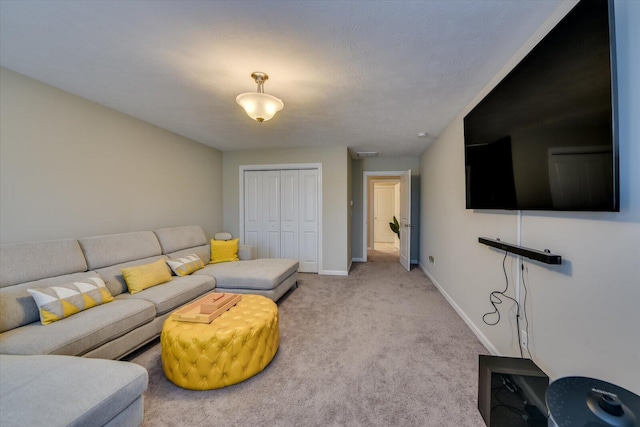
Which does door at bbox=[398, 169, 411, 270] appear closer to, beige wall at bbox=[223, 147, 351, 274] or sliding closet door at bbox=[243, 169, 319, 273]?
beige wall at bbox=[223, 147, 351, 274]

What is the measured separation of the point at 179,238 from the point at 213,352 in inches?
87.3

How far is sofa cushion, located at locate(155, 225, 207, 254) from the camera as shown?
3.16 meters

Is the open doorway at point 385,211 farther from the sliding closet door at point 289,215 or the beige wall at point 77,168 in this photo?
the beige wall at point 77,168

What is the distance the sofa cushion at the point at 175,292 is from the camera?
2223mm

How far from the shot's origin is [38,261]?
194cm

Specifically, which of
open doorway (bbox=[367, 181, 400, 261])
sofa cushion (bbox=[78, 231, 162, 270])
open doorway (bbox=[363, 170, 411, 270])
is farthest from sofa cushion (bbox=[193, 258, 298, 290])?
open doorway (bbox=[367, 181, 400, 261])

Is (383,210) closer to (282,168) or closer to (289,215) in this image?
(289,215)

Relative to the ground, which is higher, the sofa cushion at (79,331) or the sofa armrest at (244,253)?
the sofa armrest at (244,253)

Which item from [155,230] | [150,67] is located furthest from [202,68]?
[155,230]

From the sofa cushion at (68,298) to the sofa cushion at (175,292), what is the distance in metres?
0.22

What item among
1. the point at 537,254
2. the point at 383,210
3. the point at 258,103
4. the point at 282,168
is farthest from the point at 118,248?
the point at 383,210

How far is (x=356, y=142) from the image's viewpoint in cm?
419

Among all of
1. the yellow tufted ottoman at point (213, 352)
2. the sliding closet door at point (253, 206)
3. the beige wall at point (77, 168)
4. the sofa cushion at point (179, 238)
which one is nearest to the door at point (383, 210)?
the sliding closet door at point (253, 206)

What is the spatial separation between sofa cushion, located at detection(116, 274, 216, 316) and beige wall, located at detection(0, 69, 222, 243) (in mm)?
991
